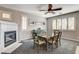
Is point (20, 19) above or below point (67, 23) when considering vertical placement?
above

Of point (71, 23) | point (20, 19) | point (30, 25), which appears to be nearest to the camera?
point (71, 23)

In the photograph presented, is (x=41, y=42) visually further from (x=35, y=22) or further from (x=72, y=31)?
(x=35, y=22)

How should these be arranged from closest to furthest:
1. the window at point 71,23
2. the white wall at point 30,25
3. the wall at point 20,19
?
the wall at point 20,19 < the window at point 71,23 < the white wall at point 30,25

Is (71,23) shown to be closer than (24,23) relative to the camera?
Yes

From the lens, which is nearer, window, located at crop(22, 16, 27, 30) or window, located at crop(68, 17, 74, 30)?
window, located at crop(68, 17, 74, 30)

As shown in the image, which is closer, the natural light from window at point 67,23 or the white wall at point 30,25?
the natural light from window at point 67,23

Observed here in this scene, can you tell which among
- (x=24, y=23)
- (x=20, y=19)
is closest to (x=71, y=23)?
(x=24, y=23)

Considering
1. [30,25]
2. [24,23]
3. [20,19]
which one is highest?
[20,19]

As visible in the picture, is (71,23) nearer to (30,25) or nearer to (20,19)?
(30,25)

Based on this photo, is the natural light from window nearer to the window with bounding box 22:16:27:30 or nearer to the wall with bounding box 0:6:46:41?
the wall with bounding box 0:6:46:41

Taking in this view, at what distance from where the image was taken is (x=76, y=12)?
18.0 feet

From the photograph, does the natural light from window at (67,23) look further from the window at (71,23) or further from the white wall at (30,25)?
the white wall at (30,25)

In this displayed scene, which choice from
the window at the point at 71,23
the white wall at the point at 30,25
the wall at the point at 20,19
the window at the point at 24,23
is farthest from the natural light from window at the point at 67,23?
the window at the point at 24,23

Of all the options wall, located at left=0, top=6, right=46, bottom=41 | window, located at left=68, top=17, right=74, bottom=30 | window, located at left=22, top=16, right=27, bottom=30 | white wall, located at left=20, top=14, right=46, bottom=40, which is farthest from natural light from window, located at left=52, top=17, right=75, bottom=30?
window, located at left=22, top=16, right=27, bottom=30
